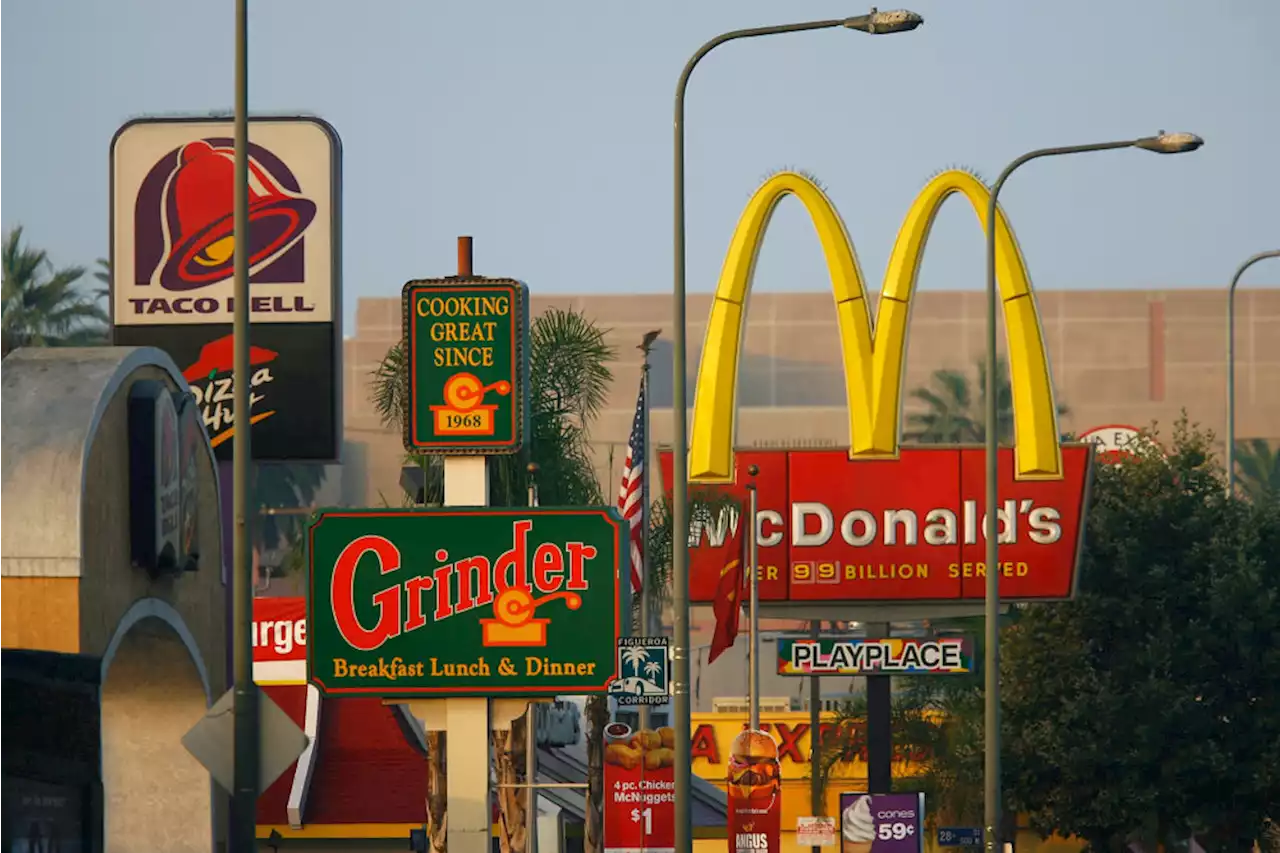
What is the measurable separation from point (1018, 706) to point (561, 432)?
42.1 feet

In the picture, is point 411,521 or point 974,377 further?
point 974,377

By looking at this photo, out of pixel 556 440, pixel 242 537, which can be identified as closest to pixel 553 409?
pixel 556 440

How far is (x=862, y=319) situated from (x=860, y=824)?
10811 mm

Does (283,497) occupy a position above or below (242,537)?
below

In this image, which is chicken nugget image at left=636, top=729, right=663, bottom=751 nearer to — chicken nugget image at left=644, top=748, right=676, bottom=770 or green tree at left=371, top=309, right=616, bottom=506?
chicken nugget image at left=644, top=748, right=676, bottom=770

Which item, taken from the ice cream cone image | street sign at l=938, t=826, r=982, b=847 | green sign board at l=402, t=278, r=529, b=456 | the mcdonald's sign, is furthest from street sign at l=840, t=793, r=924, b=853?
green sign board at l=402, t=278, r=529, b=456

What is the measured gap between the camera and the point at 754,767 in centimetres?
3459

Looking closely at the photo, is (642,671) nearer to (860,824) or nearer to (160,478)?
(860,824)

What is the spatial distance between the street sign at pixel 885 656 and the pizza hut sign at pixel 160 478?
22.4 m

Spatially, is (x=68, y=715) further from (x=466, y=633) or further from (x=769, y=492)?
(x=769, y=492)

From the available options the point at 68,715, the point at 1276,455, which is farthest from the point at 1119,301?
the point at 68,715

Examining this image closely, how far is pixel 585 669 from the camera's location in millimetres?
27812

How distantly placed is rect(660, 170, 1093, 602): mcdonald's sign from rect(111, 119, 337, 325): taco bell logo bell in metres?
15.6

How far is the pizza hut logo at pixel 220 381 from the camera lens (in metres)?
29.6
